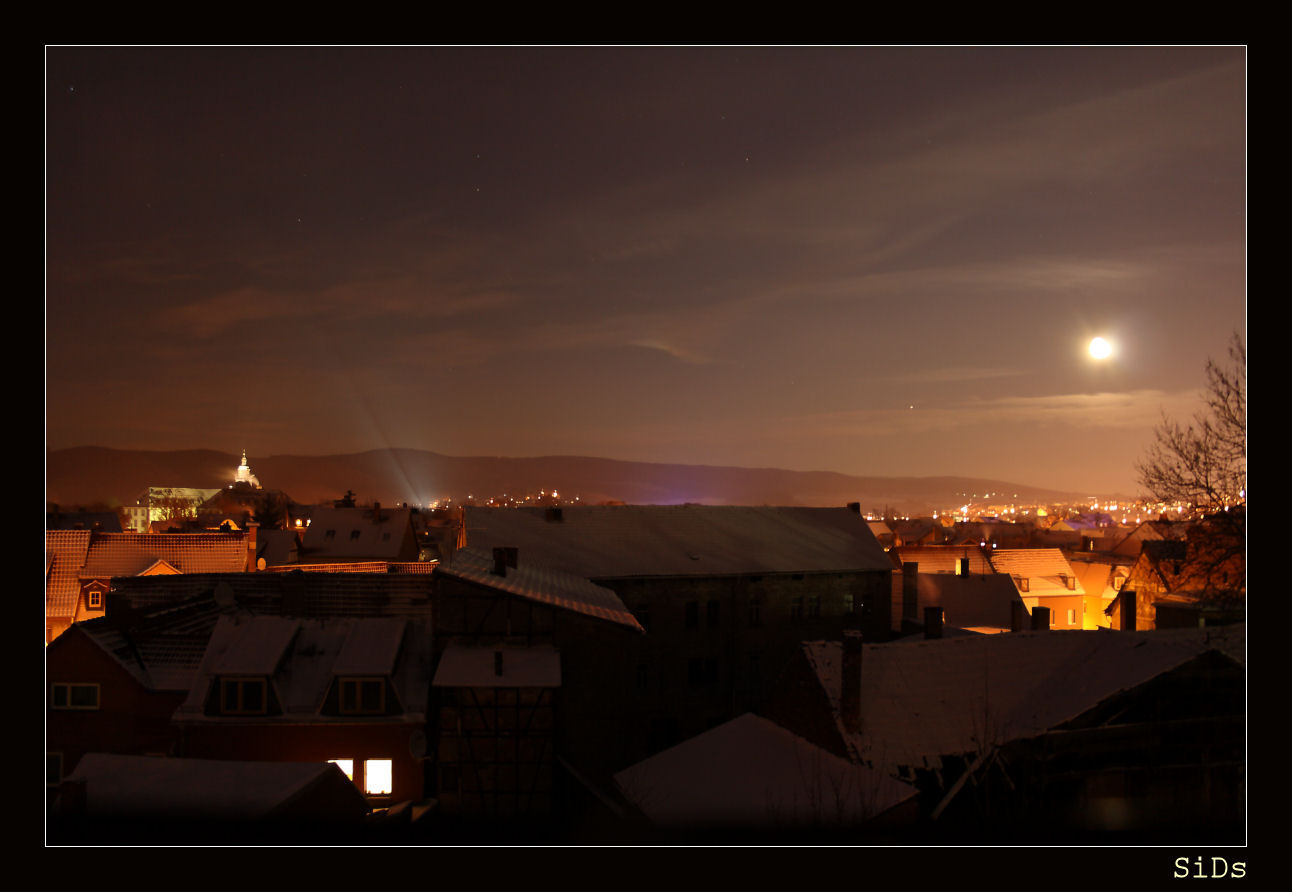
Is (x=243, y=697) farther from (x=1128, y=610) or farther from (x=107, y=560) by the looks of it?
(x=107, y=560)

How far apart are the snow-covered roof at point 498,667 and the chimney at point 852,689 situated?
666cm

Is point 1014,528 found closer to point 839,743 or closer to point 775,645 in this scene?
point 775,645

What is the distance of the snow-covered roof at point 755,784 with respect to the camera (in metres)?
14.5

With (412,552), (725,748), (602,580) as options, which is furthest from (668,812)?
(412,552)

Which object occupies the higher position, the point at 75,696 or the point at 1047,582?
the point at 75,696

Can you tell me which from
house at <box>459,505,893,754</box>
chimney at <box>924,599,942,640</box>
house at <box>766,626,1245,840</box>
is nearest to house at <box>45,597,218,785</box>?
house at <box>459,505,893,754</box>

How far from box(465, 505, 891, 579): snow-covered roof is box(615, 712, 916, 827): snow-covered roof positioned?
45.7 ft

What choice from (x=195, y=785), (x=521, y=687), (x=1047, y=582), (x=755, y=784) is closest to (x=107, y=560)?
(x=521, y=687)

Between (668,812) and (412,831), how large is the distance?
5910mm

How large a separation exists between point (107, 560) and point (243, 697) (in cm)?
3461

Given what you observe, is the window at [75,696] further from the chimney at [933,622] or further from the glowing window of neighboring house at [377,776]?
the chimney at [933,622]

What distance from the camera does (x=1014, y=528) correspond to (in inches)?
5615

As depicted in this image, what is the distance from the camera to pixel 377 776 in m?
21.0

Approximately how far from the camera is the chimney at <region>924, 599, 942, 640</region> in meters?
26.9
